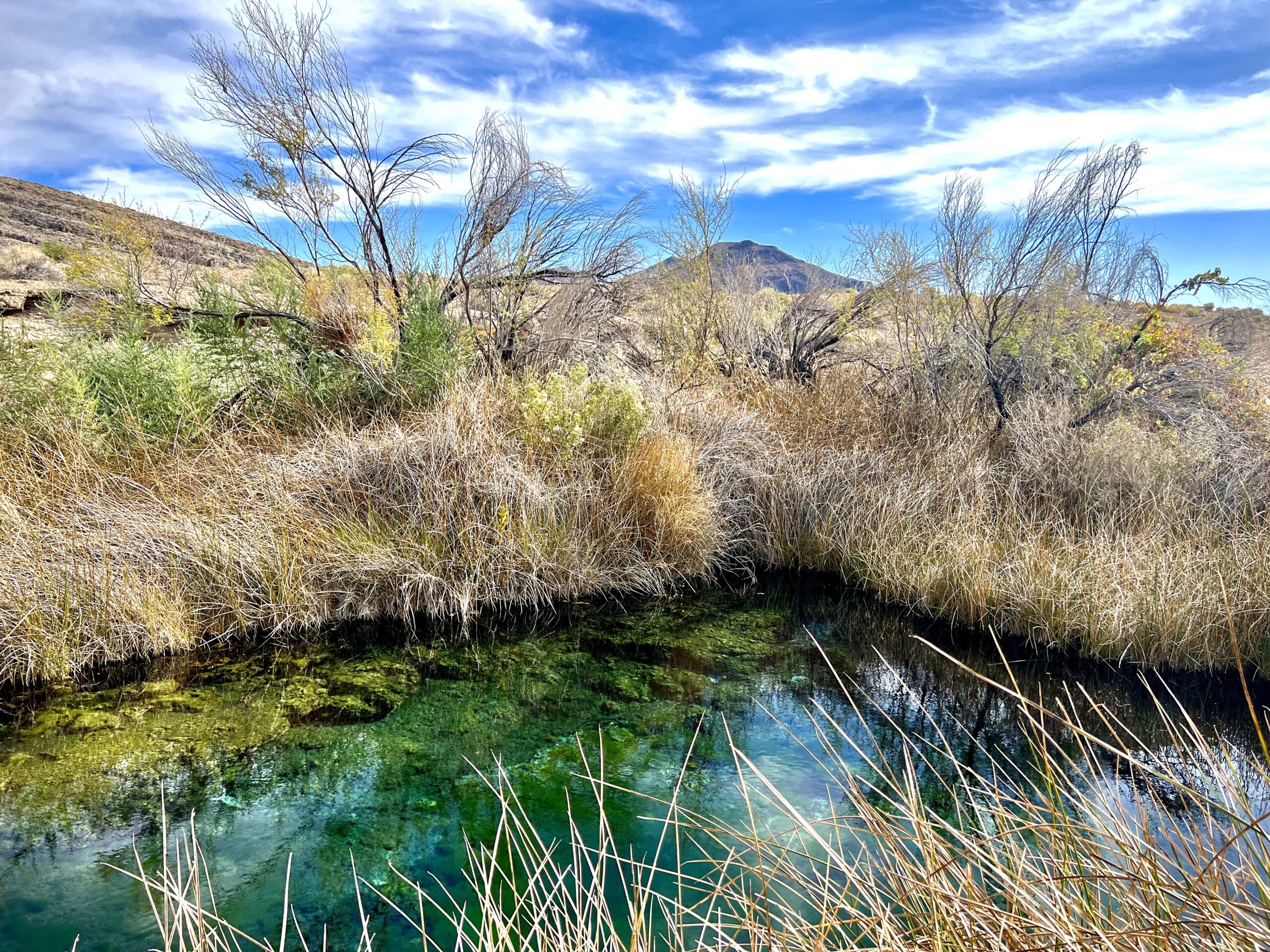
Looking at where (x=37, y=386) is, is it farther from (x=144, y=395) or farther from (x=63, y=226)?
(x=63, y=226)

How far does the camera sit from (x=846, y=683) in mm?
4879

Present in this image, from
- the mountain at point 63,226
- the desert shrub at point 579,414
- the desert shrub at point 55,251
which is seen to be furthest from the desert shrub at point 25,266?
the desert shrub at point 579,414

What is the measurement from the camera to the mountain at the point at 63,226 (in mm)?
16625

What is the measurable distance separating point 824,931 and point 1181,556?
528cm

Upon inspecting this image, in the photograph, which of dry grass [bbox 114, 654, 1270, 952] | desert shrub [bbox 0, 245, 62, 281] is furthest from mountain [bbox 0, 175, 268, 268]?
dry grass [bbox 114, 654, 1270, 952]

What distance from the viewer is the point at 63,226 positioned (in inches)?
843

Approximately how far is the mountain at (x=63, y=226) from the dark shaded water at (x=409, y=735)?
1191 cm

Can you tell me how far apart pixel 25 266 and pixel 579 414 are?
17419 mm

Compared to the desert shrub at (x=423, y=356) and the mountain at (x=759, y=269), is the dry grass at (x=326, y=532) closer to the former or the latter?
the desert shrub at (x=423, y=356)

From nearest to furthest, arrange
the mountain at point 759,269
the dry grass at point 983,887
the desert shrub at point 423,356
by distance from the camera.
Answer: the dry grass at point 983,887
the desert shrub at point 423,356
the mountain at point 759,269

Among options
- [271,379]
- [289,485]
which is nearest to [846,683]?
[289,485]

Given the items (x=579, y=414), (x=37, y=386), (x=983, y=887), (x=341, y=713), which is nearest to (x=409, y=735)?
(x=341, y=713)

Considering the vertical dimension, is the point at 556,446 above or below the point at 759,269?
below

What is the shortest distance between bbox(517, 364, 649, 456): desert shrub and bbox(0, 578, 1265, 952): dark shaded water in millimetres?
1536
